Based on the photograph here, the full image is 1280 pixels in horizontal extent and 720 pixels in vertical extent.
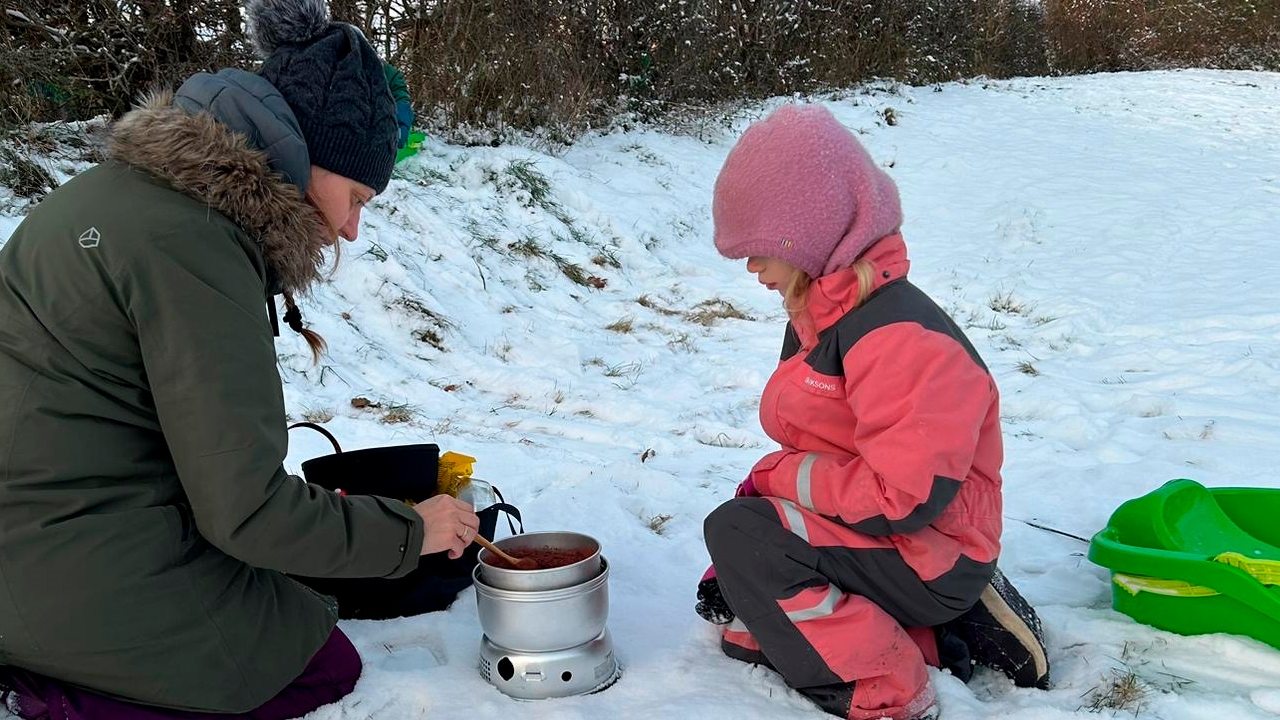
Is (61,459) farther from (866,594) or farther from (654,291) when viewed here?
(654,291)

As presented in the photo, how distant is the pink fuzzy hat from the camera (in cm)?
188

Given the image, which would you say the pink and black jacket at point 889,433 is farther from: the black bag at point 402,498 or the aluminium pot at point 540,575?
the black bag at point 402,498

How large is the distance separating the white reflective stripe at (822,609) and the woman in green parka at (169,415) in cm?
78

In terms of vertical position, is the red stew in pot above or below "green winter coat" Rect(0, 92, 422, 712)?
below

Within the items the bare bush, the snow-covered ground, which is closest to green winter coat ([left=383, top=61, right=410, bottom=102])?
the snow-covered ground

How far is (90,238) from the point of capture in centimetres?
147

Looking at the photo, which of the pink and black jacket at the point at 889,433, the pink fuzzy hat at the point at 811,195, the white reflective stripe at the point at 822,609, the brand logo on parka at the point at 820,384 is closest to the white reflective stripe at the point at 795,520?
the pink and black jacket at the point at 889,433

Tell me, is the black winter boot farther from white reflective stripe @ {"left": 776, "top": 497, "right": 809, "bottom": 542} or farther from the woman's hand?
the woman's hand

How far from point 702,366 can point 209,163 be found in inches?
137

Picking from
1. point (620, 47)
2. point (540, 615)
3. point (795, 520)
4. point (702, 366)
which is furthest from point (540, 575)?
point (620, 47)

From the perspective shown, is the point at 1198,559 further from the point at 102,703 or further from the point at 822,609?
the point at 102,703

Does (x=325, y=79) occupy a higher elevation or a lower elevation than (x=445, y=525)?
higher

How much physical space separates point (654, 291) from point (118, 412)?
5.05 metres

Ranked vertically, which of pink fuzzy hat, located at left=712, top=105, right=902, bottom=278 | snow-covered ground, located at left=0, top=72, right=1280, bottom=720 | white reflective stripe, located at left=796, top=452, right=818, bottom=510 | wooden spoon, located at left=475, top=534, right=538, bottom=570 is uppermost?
pink fuzzy hat, located at left=712, top=105, right=902, bottom=278
